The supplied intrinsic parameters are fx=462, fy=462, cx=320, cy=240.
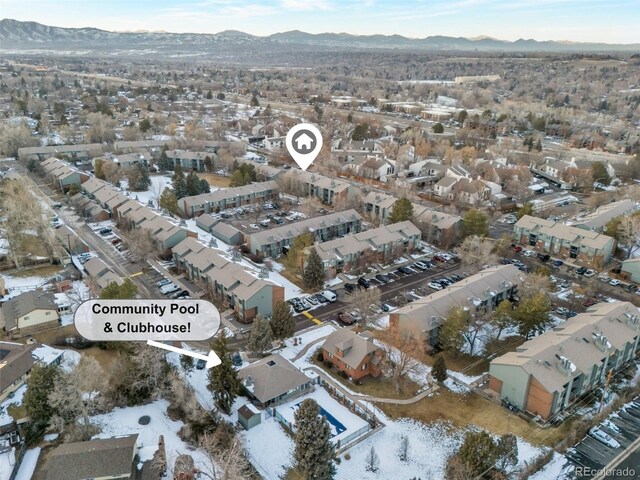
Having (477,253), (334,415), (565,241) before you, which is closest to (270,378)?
(334,415)

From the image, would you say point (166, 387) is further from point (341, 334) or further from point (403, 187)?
point (403, 187)

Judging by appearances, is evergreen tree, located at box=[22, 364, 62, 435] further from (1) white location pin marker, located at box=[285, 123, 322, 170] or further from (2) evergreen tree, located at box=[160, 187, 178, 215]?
(2) evergreen tree, located at box=[160, 187, 178, 215]

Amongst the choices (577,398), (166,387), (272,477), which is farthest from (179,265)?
(577,398)

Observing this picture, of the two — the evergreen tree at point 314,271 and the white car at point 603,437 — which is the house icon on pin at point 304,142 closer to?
the evergreen tree at point 314,271

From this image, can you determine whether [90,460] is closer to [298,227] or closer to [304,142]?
[298,227]

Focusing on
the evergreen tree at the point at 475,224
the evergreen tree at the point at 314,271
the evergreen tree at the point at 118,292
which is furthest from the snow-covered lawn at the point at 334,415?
the evergreen tree at the point at 475,224

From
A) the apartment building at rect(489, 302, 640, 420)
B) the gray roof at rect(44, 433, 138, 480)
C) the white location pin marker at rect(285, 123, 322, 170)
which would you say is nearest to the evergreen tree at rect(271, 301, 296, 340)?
the gray roof at rect(44, 433, 138, 480)
